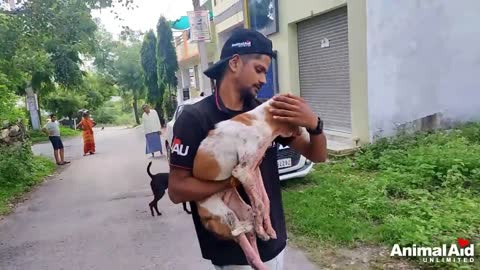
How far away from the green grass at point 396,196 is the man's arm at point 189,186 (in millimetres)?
2741

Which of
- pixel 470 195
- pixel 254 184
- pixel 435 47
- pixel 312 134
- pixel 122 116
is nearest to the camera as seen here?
pixel 254 184

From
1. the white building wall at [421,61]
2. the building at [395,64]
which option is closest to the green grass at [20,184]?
the building at [395,64]

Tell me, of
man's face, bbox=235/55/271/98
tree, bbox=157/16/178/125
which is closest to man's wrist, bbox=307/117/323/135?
man's face, bbox=235/55/271/98

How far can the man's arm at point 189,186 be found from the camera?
1521 mm

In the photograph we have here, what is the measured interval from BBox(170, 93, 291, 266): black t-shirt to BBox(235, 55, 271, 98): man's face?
0.10 meters

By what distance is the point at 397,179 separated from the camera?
5.68 m

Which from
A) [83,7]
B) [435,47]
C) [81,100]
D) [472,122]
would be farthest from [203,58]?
[81,100]

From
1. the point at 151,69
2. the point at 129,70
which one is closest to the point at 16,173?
the point at 151,69

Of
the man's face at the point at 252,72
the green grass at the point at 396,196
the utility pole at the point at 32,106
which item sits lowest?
the green grass at the point at 396,196

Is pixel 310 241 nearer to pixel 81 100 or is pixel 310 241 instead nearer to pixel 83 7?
pixel 83 7

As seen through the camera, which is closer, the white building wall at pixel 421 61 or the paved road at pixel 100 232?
the paved road at pixel 100 232

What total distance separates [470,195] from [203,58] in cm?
587

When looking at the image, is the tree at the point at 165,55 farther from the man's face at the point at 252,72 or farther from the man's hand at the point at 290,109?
the man's hand at the point at 290,109

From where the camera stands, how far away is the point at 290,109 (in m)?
1.51
